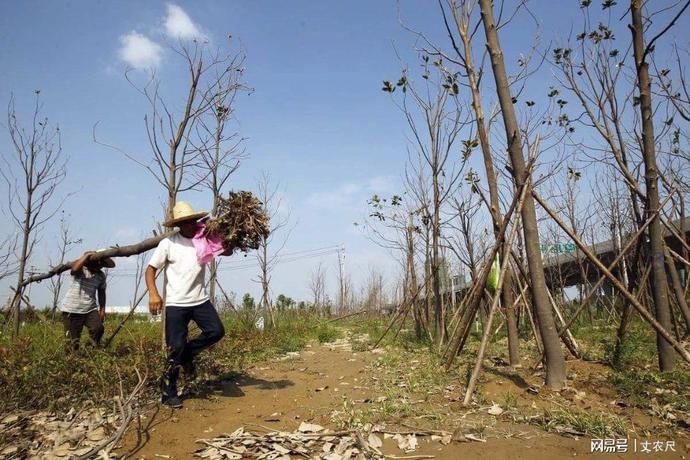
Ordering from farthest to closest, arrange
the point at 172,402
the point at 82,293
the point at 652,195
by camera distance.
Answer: the point at 82,293, the point at 652,195, the point at 172,402

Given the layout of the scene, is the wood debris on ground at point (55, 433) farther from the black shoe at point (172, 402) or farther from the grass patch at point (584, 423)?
the grass patch at point (584, 423)

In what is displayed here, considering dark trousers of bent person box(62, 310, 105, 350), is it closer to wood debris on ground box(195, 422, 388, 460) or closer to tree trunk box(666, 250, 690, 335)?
wood debris on ground box(195, 422, 388, 460)

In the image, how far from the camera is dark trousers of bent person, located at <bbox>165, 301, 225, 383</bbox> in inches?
144

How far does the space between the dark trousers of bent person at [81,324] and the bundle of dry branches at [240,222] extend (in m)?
2.48

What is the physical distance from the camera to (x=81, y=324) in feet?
17.4

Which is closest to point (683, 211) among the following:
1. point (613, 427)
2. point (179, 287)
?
point (613, 427)

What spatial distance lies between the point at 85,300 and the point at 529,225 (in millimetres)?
4906

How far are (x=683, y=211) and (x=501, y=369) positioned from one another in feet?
16.7

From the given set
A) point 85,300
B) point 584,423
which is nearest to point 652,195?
point 584,423

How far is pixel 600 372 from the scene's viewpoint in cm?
434

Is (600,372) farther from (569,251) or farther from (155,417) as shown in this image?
(569,251)

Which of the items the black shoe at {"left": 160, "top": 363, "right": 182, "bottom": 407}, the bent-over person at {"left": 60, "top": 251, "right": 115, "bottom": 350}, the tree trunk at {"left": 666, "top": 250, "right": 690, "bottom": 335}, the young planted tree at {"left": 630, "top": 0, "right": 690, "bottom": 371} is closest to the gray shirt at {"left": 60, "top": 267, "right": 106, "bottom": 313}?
the bent-over person at {"left": 60, "top": 251, "right": 115, "bottom": 350}

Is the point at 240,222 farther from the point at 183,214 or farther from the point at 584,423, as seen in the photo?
the point at 584,423

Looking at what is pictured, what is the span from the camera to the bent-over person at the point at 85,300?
17.1 feet
